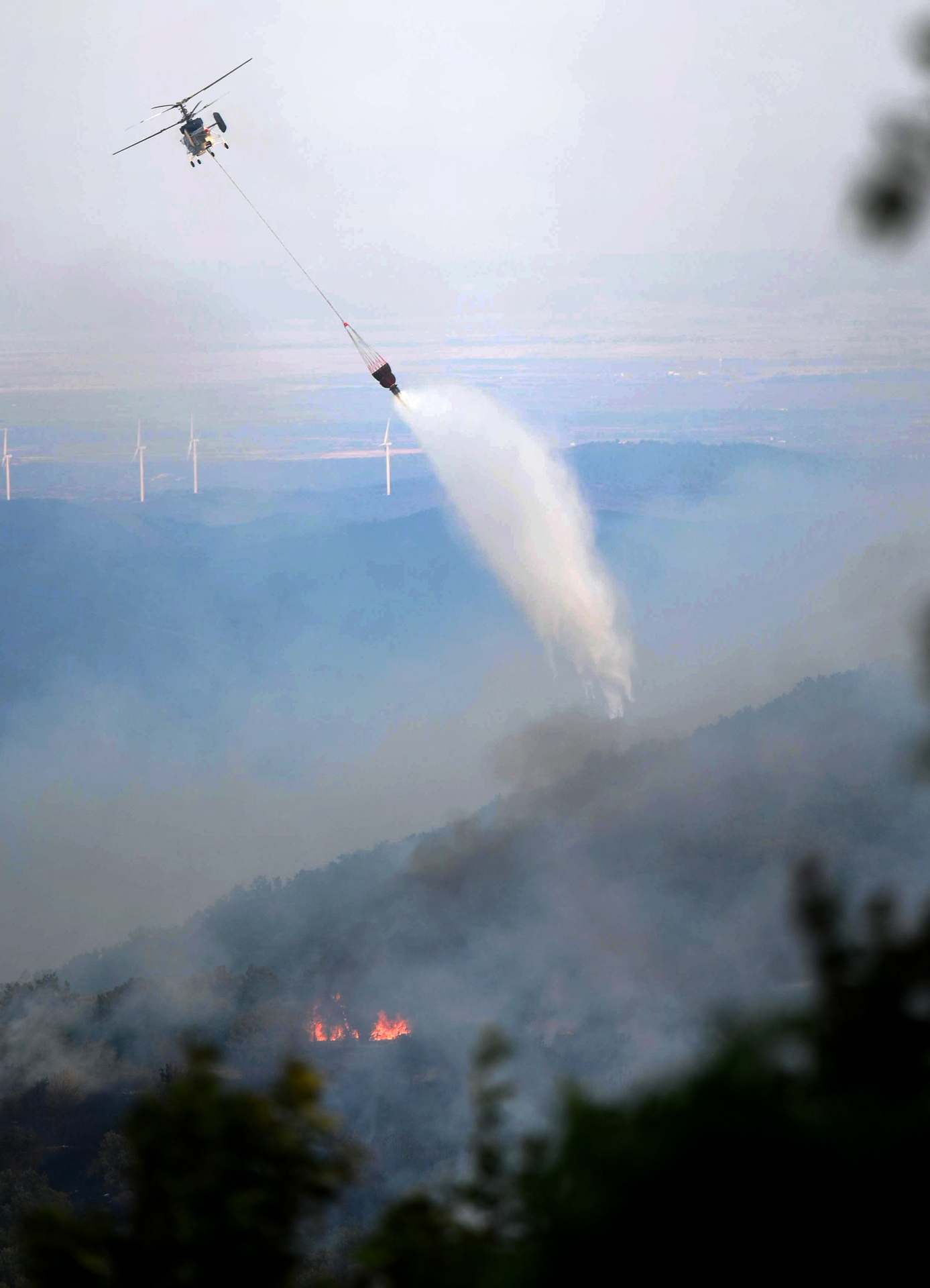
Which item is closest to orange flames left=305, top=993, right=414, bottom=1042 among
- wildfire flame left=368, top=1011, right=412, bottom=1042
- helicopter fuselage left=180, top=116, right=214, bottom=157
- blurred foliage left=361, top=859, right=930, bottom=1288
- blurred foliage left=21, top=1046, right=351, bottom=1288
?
wildfire flame left=368, top=1011, right=412, bottom=1042

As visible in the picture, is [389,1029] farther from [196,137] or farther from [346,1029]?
[196,137]

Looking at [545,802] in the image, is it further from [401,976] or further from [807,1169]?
[807,1169]

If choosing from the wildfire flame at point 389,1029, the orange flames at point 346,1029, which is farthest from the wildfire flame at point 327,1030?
the wildfire flame at point 389,1029

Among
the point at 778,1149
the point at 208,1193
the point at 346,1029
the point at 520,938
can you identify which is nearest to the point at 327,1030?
the point at 346,1029

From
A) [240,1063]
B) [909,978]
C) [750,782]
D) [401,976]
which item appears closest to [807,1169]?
[909,978]

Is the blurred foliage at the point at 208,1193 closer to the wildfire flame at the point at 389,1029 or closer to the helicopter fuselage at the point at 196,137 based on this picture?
the helicopter fuselage at the point at 196,137

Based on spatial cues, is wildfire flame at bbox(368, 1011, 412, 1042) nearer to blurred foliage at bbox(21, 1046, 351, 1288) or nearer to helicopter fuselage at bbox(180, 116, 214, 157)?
helicopter fuselage at bbox(180, 116, 214, 157)
